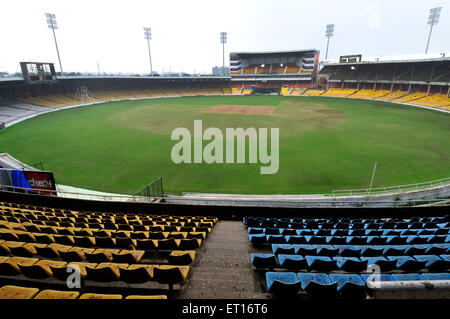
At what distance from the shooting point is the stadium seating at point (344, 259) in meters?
4.18

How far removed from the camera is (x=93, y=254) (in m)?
5.08

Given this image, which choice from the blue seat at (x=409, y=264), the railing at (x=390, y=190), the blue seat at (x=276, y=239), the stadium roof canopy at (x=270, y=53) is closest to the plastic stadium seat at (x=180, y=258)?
the blue seat at (x=276, y=239)

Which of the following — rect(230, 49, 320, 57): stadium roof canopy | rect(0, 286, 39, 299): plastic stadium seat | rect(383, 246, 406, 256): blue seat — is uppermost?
rect(230, 49, 320, 57): stadium roof canopy

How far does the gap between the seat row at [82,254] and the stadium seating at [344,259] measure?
1.73m

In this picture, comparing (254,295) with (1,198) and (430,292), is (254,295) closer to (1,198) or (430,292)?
(430,292)

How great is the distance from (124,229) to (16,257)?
9.80 feet

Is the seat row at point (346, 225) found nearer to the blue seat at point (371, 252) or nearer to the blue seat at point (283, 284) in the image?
the blue seat at point (371, 252)

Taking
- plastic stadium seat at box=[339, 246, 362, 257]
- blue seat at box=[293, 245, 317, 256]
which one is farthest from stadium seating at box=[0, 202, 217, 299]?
plastic stadium seat at box=[339, 246, 362, 257]

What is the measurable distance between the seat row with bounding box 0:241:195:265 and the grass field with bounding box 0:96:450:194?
10.5 metres

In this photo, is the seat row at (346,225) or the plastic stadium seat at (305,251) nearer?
the plastic stadium seat at (305,251)

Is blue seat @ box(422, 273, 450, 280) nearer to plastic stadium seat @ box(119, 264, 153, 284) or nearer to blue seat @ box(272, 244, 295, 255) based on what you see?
blue seat @ box(272, 244, 295, 255)

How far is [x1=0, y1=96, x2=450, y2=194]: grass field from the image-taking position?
1709 centimetres

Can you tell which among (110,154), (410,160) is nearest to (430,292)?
(410,160)

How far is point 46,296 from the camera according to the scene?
3488 mm
